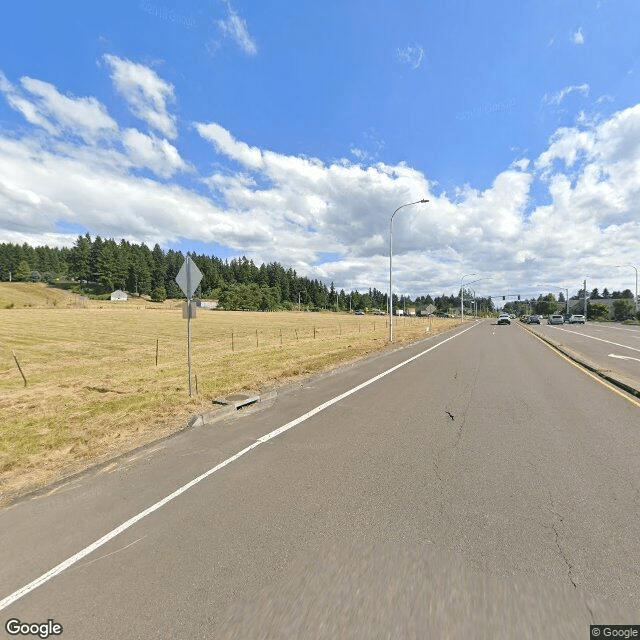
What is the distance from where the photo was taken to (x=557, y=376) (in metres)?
10.2

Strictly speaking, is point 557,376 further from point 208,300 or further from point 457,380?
point 208,300

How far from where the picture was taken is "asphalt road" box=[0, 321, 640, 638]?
2.26 metres

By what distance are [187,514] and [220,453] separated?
1.51 m

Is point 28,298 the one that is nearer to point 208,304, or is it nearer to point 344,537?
point 208,304

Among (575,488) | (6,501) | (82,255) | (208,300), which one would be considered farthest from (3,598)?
(82,255)

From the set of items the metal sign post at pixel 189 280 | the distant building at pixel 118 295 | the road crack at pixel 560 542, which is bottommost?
the road crack at pixel 560 542

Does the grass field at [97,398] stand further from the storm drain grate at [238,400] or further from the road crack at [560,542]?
the road crack at [560,542]

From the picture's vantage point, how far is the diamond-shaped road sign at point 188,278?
316 inches

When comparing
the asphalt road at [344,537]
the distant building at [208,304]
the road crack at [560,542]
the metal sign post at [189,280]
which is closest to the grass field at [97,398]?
the asphalt road at [344,537]

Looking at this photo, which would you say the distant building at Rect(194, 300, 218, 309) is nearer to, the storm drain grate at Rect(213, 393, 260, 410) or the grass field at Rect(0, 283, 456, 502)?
the grass field at Rect(0, 283, 456, 502)

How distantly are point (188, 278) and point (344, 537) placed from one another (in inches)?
268

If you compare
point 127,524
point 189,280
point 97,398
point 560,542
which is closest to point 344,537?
point 560,542

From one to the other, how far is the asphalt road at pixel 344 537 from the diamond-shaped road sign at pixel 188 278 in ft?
12.1

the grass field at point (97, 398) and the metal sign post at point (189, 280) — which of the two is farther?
the metal sign post at point (189, 280)
